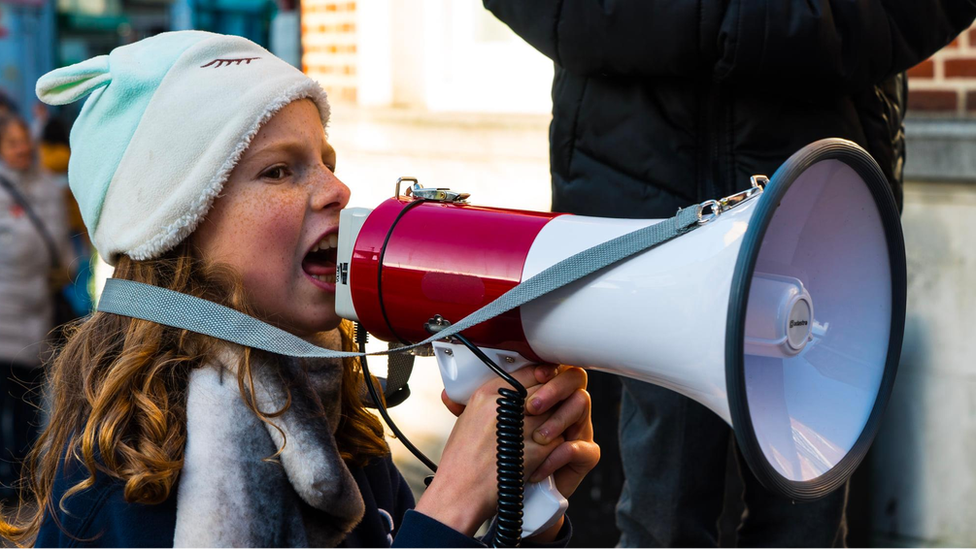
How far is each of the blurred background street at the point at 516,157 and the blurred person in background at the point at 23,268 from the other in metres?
1.39

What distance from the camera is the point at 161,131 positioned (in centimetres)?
155

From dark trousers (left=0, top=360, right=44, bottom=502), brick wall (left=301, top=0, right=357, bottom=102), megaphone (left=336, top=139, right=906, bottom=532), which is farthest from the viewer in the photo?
brick wall (left=301, top=0, right=357, bottom=102)

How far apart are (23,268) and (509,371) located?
354 centimetres

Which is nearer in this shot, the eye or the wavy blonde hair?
the wavy blonde hair

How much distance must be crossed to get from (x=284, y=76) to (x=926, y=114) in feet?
7.91

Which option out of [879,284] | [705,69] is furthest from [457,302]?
[705,69]

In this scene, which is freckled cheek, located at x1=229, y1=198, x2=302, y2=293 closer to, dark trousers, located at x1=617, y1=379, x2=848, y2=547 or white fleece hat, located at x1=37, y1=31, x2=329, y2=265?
white fleece hat, located at x1=37, y1=31, x2=329, y2=265

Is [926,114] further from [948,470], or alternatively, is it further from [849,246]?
[849,246]

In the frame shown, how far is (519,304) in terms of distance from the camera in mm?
1341

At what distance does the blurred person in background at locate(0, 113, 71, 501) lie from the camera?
4.20m

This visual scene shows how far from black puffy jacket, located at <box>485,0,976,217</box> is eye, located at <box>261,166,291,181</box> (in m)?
0.68

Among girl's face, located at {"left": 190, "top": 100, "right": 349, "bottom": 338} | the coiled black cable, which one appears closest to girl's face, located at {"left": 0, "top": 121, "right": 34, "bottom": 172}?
girl's face, located at {"left": 190, "top": 100, "right": 349, "bottom": 338}

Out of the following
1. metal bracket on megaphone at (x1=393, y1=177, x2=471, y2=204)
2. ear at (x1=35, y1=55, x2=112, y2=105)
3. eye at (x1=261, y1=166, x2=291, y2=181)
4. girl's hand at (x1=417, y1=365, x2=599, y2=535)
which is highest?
ear at (x1=35, y1=55, x2=112, y2=105)

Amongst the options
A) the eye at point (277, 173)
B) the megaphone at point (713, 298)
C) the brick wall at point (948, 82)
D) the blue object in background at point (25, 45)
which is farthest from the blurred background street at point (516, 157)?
the blue object in background at point (25, 45)
